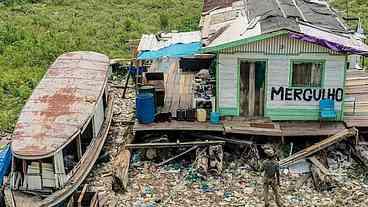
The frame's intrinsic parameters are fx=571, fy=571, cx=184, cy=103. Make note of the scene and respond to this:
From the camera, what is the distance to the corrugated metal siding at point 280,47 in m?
16.0

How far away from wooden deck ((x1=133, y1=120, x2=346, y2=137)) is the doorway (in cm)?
47

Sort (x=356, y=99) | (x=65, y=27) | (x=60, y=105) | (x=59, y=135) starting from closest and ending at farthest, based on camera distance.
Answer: (x=59, y=135), (x=60, y=105), (x=356, y=99), (x=65, y=27)

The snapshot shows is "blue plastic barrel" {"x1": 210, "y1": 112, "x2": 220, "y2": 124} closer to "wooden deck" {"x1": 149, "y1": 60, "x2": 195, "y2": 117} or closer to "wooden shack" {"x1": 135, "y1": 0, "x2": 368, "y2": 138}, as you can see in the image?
"wooden shack" {"x1": 135, "y1": 0, "x2": 368, "y2": 138}

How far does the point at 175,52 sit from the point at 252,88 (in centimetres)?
251

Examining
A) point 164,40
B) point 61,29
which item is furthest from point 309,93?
point 61,29

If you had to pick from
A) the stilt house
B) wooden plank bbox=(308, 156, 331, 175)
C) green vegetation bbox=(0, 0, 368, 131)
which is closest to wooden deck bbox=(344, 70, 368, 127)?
the stilt house

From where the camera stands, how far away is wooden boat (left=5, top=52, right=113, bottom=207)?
44.3 ft

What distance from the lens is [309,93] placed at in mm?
16422

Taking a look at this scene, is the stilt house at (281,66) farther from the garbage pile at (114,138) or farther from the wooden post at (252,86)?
the garbage pile at (114,138)

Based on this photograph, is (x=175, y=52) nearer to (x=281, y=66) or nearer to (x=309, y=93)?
(x=281, y=66)

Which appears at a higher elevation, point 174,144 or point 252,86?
point 252,86

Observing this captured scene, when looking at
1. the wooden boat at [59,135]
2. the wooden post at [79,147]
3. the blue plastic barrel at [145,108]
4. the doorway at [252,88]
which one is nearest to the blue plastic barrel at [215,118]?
the doorway at [252,88]

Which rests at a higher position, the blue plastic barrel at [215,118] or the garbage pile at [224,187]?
the blue plastic barrel at [215,118]

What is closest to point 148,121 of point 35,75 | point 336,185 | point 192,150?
point 192,150
